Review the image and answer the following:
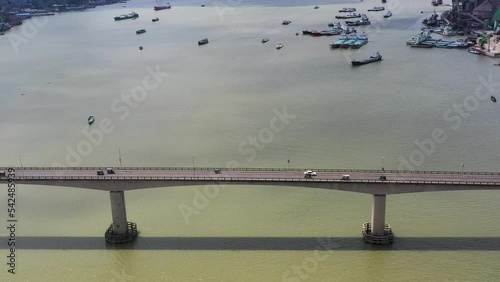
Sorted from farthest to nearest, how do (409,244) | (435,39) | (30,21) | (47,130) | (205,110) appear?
(30,21) < (435,39) < (205,110) < (47,130) < (409,244)

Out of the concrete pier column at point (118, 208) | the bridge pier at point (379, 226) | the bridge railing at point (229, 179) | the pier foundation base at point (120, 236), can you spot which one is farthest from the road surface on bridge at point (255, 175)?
the pier foundation base at point (120, 236)

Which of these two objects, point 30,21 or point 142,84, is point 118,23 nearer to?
point 30,21

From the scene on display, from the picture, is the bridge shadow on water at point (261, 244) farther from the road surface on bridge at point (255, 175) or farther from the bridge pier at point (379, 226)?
the road surface on bridge at point (255, 175)

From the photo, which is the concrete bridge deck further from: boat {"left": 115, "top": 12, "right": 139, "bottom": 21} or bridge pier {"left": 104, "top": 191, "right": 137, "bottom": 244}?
boat {"left": 115, "top": 12, "right": 139, "bottom": 21}

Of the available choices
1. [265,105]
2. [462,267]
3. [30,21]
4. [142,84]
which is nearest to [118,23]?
[30,21]

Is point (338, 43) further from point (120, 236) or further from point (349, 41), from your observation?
point (120, 236)
